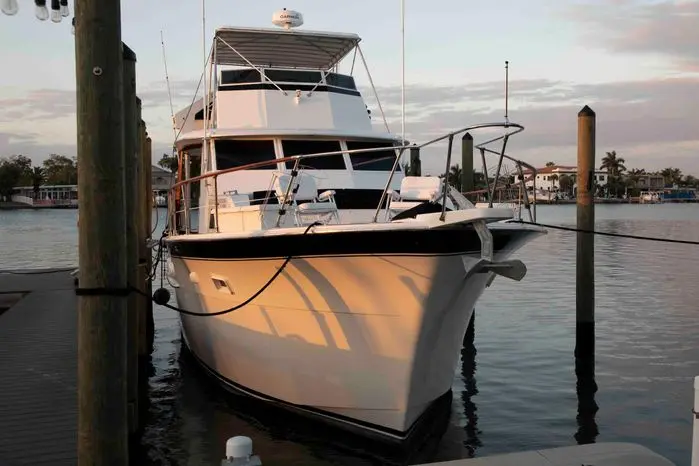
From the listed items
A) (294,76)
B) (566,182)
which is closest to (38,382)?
(294,76)

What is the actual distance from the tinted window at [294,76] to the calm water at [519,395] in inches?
184

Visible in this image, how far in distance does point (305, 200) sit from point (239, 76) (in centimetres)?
345

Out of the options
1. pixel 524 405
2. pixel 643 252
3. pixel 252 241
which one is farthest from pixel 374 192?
pixel 643 252

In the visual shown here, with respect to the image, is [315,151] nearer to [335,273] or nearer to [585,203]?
[335,273]

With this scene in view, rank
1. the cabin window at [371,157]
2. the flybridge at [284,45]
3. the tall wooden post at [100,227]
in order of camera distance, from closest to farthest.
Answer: the tall wooden post at [100,227]
the cabin window at [371,157]
the flybridge at [284,45]

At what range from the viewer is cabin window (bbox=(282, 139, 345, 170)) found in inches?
394

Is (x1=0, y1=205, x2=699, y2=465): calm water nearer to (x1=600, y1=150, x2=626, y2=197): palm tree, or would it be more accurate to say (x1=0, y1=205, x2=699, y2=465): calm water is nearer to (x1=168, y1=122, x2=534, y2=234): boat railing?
(x1=168, y1=122, x2=534, y2=234): boat railing

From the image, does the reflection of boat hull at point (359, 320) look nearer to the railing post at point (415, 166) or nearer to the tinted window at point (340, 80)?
the tinted window at point (340, 80)

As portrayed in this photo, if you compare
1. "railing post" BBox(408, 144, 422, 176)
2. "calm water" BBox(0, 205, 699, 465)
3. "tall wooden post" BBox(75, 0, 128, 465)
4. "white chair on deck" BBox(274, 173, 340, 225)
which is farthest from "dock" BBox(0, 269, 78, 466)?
"railing post" BBox(408, 144, 422, 176)

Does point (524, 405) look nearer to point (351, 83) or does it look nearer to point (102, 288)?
point (351, 83)

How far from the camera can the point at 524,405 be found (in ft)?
A: 30.9

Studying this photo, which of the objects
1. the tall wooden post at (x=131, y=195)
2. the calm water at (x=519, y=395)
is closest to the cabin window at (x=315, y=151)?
the tall wooden post at (x=131, y=195)

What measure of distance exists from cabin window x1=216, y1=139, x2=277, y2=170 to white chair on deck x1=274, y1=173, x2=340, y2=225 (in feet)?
5.29

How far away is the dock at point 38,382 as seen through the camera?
19.1ft
